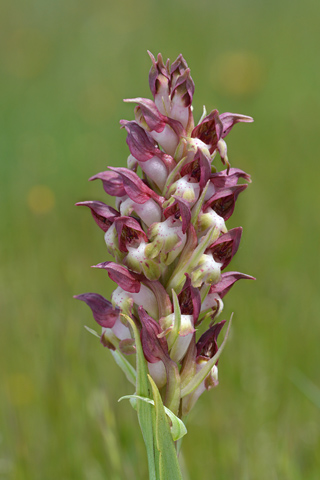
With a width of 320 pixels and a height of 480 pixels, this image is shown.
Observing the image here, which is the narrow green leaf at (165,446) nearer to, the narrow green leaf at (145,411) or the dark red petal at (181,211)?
the narrow green leaf at (145,411)

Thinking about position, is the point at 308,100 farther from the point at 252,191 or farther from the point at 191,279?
the point at 191,279

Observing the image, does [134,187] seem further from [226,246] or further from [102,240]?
[102,240]

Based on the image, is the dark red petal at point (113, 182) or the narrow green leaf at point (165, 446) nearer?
the narrow green leaf at point (165, 446)

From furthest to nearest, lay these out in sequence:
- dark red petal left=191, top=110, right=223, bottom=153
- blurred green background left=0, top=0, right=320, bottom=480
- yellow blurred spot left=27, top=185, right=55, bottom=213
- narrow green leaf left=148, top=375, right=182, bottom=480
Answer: yellow blurred spot left=27, top=185, right=55, bottom=213 < blurred green background left=0, top=0, right=320, bottom=480 < dark red petal left=191, top=110, right=223, bottom=153 < narrow green leaf left=148, top=375, right=182, bottom=480

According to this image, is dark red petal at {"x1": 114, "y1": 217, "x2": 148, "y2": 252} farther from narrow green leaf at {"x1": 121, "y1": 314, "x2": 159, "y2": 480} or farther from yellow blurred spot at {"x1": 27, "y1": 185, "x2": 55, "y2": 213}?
yellow blurred spot at {"x1": 27, "y1": 185, "x2": 55, "y2": 213}

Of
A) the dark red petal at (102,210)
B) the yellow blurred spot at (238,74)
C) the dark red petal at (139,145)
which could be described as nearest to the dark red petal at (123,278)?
the dark red petal at (102,210)

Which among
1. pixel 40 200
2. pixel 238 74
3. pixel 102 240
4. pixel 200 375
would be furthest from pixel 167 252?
pixel 238 74

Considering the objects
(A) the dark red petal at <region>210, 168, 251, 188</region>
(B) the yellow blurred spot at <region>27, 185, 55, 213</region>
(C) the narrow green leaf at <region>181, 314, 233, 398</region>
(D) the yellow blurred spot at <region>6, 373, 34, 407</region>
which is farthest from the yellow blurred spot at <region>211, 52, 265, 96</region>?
(C) the narrow green leaf at <region>181, 314, 233, 398</region>
